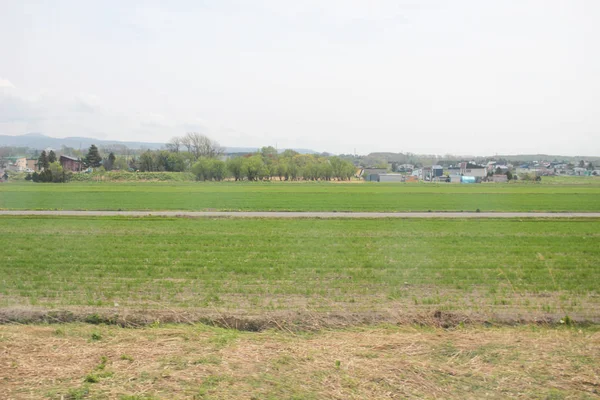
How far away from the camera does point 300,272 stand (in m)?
12.3

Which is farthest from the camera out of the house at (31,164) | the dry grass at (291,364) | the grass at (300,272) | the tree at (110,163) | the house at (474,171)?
the house at (474,171)

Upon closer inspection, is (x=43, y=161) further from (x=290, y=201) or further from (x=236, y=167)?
(x=290, y=201)

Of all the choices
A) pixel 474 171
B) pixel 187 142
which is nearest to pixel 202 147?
pixel 187 142

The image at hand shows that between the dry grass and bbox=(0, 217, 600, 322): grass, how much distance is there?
4.70 ft

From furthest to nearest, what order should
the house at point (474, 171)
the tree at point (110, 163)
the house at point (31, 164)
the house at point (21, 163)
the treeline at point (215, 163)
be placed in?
the house at point (474, 171)
the tree at point (110, 163)
the treeline at point (215, 163)
the house at point (31, 164)
the house at point (21, 163)

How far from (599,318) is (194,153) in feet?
412

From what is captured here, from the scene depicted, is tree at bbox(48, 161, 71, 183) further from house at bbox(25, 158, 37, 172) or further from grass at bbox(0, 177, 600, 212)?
grass at bbox(0, 177, 600, 212)

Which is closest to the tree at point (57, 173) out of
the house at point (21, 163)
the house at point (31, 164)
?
the house at point (31, 164)

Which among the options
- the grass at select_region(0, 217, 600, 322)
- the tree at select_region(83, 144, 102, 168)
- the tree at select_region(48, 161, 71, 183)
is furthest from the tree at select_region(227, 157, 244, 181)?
the grass at select_region(0, 217, 600, 322)

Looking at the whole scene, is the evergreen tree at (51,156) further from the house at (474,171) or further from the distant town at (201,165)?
the house at (474,171)

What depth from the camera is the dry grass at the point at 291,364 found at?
4910 mm

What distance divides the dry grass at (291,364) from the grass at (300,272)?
143 cm

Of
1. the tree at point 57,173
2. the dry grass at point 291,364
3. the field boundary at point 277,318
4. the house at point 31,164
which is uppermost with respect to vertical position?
the house at point 31,164

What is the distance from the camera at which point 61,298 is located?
951 cm
